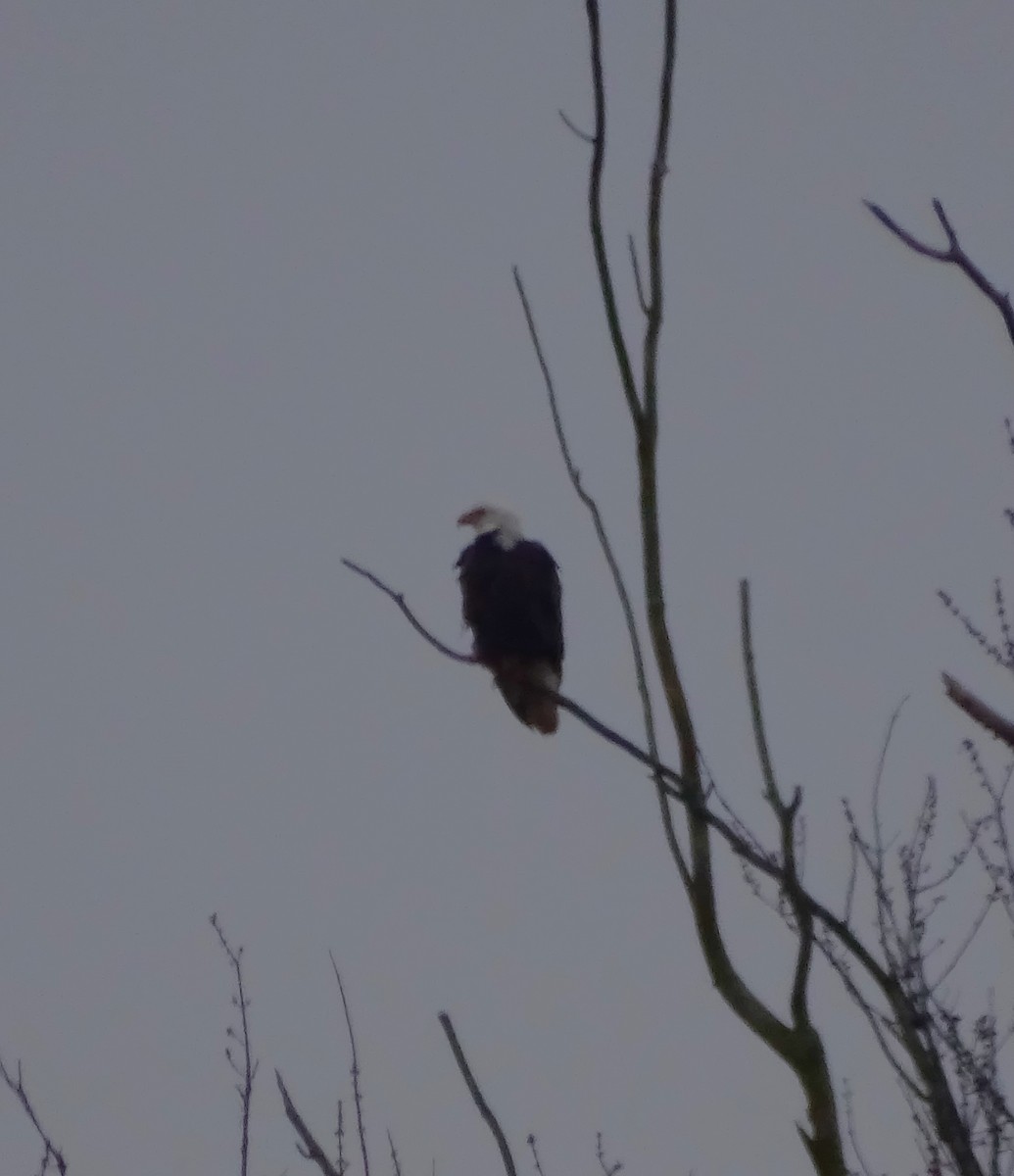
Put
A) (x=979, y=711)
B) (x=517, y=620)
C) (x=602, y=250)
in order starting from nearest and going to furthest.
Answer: (x=979, y=711)
(x=602, y=250)
(x=517, y=620)

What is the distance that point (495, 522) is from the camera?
6285mm

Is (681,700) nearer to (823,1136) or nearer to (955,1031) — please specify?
(823,1136)

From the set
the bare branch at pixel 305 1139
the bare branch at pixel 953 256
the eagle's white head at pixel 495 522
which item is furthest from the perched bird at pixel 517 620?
the bare branch at pixel 953 256

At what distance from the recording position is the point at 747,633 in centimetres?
182

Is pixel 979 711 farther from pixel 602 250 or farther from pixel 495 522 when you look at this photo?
pixel 495 522

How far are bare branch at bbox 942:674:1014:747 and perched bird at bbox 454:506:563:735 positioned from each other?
13.9 ft

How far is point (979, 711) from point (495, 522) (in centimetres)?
523

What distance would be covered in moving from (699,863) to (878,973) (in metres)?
0.26

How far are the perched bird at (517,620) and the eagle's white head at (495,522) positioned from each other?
7.1 inches

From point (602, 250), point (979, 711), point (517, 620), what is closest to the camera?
point (979, 711)

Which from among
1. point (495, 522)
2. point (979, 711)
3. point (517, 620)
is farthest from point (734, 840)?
point (495, 522)

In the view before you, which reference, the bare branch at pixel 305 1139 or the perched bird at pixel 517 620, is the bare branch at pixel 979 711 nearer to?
the bare branch at pixel 305 1139

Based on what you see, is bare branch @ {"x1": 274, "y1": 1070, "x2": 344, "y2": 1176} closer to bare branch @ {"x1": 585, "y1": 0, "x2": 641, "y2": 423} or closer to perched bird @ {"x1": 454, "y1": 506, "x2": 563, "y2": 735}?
bare branch @ {"x1": 585, "y1": 0, "x2": 641, "y2": 423}

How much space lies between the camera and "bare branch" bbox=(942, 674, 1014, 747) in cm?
103
